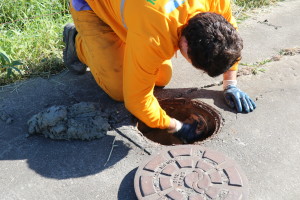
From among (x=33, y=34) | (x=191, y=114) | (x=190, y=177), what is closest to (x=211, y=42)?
(x=190, y=177)

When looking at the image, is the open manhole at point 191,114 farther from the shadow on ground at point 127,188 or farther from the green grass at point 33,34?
the green grass at point 33,34

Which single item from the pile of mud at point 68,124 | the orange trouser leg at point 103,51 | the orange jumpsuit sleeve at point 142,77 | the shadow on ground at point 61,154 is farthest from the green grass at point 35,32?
the orange jumpsuit sleeve at point 142,77

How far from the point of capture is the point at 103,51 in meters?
→ 3.04

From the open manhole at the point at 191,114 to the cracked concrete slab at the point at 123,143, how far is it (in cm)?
7

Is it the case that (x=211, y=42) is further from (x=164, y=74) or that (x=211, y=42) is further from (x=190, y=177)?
(x=164, y=74)

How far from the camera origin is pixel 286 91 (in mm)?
3184

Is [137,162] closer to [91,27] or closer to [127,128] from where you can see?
[127,128]

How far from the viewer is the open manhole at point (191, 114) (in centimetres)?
298

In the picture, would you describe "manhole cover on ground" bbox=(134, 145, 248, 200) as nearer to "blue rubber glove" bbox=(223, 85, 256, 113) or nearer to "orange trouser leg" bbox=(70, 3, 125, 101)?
"blue rubber glove" bbox=(223, 85, 256, 113)

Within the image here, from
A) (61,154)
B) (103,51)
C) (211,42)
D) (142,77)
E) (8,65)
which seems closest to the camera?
(211,42)

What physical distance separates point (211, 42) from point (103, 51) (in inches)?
45.7

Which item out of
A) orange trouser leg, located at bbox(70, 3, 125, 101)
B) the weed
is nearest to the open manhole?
orange trouser leg, located at bbox(70, 3, 125, 101)

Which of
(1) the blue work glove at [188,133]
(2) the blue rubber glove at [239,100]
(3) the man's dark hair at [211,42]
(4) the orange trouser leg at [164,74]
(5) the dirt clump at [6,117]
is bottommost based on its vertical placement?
(1) the blue work glove at [188,133]

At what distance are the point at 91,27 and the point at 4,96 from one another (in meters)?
0.93
